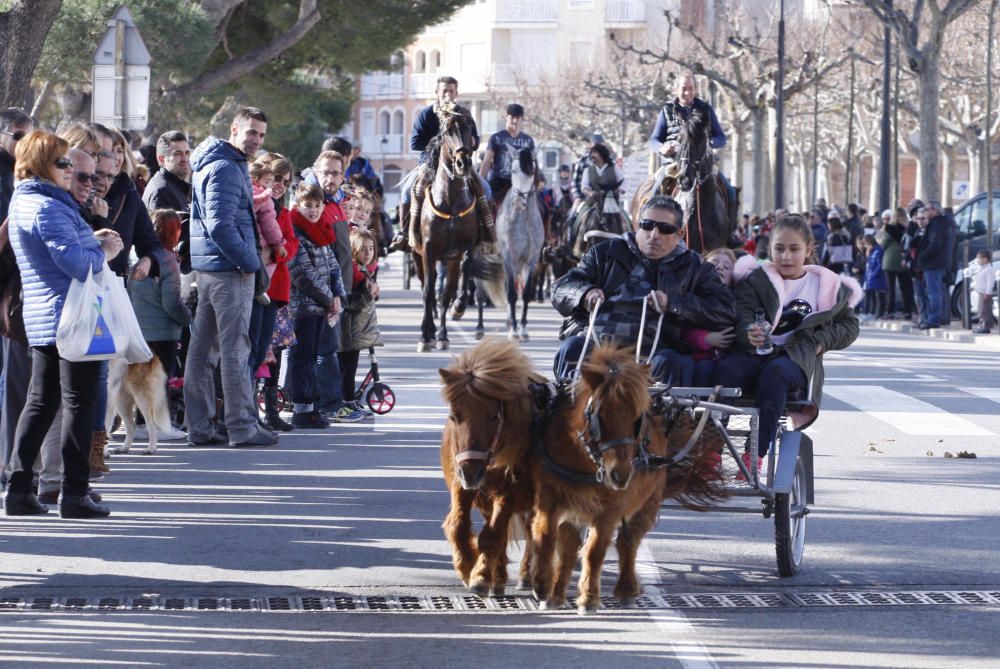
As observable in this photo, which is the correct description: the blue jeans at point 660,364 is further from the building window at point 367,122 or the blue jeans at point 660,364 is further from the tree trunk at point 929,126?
the building window at point 367,122

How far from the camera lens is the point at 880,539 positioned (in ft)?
32.1

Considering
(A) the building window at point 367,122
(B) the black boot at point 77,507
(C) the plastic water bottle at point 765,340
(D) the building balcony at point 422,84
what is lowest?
(B) the black boot at point 77,507

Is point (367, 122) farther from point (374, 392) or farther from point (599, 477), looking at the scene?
point (599, 477)

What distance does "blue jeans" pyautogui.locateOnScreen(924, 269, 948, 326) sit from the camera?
97.3 ft

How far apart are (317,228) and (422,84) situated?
106 metres

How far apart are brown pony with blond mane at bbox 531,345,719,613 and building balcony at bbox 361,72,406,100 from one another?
115387mm

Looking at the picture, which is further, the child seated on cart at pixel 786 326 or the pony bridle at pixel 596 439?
the child seated on cart at pixel 786 326

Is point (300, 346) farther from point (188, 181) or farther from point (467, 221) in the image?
point (467, 221)

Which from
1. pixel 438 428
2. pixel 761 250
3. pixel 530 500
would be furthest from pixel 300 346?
pixel 761 250

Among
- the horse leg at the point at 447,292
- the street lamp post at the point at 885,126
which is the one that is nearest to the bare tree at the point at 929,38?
the street lamp post at the point at 885,126

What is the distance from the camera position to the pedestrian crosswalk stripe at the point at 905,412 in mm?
14930

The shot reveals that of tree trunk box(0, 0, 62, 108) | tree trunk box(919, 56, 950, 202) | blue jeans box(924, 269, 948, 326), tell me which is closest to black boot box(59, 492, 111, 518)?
tree trunk box(0, 0, 62, 108)

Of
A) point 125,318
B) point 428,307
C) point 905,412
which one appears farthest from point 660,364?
point 428,307

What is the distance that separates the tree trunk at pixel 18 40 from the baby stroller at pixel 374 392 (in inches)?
231
